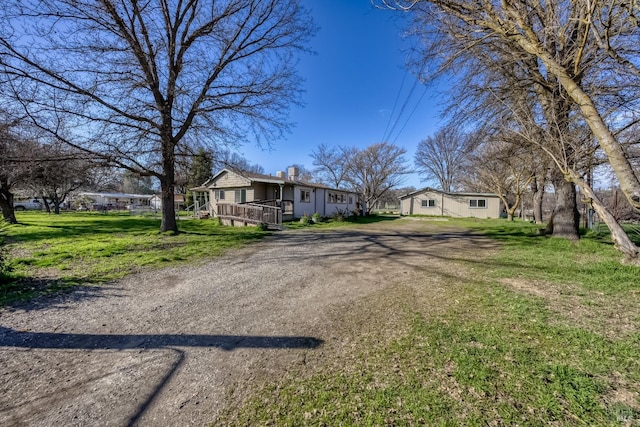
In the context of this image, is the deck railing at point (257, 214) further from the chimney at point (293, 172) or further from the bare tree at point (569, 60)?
the bare tree at point (569, 60)

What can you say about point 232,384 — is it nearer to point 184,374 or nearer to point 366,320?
point 184,374

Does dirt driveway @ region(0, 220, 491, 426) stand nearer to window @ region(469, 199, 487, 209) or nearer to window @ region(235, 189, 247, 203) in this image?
window @ region(235, 189, 247, 203)

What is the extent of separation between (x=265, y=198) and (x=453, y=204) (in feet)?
67.5

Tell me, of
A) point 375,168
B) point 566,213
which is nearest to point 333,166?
point 375,168

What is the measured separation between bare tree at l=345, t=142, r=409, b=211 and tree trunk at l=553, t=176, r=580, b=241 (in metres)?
21.4

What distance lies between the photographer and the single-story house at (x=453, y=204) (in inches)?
1033

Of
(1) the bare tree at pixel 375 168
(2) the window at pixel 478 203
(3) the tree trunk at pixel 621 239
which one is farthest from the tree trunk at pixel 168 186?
(2) the window at pixel 478 203

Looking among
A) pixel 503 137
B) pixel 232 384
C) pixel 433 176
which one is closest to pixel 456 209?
pixel 433 176

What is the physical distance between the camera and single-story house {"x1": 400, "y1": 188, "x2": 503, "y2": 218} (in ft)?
86.1

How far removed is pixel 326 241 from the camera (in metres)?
9.44

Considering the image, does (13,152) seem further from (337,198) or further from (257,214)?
(337,198)

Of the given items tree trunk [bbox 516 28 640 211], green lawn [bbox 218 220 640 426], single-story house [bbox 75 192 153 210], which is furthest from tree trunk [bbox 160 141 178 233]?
single-story house [bbox 75 192 153 210]

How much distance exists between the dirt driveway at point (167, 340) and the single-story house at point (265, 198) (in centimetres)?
899

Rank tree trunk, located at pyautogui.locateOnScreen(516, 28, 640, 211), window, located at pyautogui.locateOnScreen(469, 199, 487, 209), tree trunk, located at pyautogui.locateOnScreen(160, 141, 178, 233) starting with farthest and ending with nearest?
window, located at pyautogui.locateOnScreen(469, 199, 487, 209)
tree trunk, located at pyautogui.locateOnScreen(160, 141, 178, 233)
tree trunk, located at pyautogui.locateOnScreen(516, 28, 640, 211)
